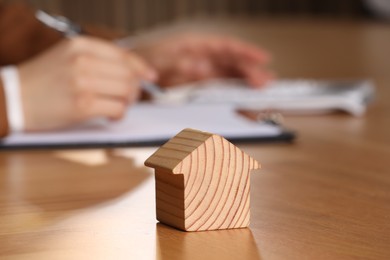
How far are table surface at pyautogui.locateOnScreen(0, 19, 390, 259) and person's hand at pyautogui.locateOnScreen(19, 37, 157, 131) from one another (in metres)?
0.13

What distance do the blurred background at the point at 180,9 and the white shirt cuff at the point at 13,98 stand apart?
2946 millimetres

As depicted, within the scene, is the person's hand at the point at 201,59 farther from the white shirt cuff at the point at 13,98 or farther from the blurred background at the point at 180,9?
the blurred background at the point at 180,9

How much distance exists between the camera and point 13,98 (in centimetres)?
104

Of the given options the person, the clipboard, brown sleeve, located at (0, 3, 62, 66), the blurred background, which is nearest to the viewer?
the clipboard

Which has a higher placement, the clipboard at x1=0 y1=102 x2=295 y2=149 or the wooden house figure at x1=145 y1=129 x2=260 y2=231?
the wooden house figure at x1=145 y1=129 x2=260 y2=231

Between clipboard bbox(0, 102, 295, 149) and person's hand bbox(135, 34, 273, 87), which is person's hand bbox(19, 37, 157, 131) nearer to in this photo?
clipboard bbox(0, 102, 295, 149)

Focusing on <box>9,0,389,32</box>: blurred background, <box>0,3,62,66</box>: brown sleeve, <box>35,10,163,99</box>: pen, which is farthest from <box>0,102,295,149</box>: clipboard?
<box>9,0,389,32</box>: blurred background

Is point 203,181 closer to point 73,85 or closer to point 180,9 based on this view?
point 73,85

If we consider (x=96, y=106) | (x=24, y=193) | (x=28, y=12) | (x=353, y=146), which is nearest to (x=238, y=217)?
(x=24, y=193)

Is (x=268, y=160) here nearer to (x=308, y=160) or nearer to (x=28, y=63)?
(x=308, y=160)

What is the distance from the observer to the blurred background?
4.13 metres

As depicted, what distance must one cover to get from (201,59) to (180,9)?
317 centimetres

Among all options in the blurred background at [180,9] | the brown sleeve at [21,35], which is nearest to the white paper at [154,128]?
the brown sleeve at [21,35]

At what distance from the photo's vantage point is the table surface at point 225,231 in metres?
0.49
